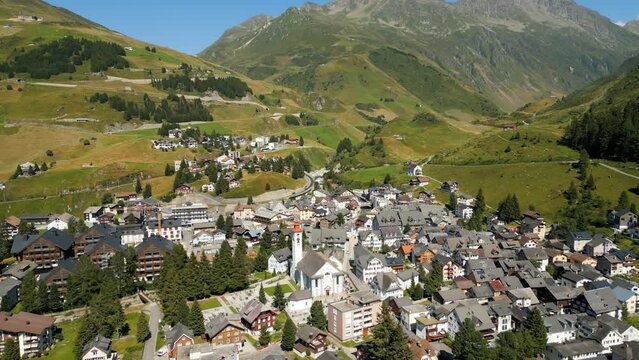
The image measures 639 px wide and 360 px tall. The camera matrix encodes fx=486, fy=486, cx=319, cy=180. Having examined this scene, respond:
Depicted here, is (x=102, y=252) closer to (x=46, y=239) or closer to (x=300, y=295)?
(x=46, y=239)

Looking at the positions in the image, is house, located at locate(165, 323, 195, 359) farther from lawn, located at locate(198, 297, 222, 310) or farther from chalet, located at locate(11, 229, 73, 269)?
chalet, located at locate(11, 229, 73, 269)

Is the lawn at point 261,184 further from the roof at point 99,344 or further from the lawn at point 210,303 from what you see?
the roof at point 99,344

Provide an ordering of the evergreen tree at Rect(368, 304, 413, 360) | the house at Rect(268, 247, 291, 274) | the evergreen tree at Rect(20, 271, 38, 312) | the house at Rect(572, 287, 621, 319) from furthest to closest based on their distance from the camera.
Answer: the house at Rect(268, 247, 291, 274)
the evergreen tree at Rect(20, 271, 38, 312)
the house at Rect(572, 287, 621, 319)
the evergreen tree at Rect(368, 304, 413, 360)

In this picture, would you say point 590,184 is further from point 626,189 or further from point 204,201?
point 204,201

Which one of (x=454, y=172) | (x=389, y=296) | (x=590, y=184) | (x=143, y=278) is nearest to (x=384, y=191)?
(x=454, y=172)

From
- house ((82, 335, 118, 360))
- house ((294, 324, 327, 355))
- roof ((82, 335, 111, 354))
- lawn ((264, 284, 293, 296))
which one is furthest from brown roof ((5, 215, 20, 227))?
house ((294, 324, 327, 355))
